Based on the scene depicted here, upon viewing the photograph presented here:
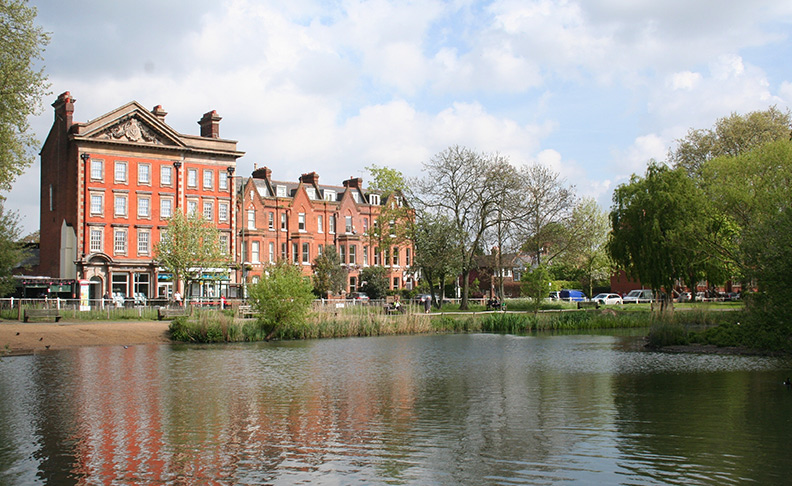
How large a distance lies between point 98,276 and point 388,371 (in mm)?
40664

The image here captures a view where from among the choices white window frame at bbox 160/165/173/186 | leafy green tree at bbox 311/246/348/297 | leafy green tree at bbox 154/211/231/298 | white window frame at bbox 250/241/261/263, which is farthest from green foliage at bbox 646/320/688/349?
white window frame at bbox 250/241/261/263

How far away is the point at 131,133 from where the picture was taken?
59219 mm

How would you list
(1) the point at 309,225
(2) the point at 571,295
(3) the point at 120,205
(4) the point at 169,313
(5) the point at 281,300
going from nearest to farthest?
(5) the point at 281,300 → (4) the point at 169,313 → (3) the point at 120,205 → (2) the point at 571,295 → (1) the point at 309,225

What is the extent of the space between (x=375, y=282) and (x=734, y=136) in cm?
3384

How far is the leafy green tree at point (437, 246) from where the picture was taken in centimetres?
5497

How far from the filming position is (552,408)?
53.6 feet

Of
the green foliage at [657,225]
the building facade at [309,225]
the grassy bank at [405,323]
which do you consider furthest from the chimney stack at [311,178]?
the green foliage at [657,225]

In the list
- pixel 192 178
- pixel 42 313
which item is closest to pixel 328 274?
pixel 192 178

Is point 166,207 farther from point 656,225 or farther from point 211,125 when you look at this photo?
point 656,225

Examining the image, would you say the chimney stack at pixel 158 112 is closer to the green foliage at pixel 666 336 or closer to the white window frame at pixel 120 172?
the white window frame at pixel 120 172

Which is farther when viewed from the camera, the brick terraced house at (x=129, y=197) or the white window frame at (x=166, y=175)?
the white window frame at (x=166, y=175)

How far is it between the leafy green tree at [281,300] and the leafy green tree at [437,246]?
709 inches

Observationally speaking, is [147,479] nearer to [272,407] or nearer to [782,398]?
[272,407]

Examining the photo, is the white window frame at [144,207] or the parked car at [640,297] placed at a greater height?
the white window frame at [144,207]
